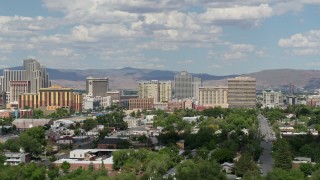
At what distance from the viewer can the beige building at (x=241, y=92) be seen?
9625 centimetres

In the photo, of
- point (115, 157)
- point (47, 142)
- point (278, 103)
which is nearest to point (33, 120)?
point (47, 142)

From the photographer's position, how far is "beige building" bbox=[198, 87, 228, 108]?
99875 mm

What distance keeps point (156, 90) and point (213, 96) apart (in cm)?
1949

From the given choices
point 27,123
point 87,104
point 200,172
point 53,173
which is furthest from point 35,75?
point 200,172

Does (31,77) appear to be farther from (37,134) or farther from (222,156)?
(222,156)

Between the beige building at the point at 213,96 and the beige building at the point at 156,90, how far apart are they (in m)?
15.7

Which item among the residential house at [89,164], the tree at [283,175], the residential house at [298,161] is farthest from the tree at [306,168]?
the residential house at [89,164]

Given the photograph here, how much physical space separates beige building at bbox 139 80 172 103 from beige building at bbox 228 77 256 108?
21.5 m

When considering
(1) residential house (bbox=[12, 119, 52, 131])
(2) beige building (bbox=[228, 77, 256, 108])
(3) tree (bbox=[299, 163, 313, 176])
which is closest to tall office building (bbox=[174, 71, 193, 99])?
(2) beige building (bbox=[228, 77, 256, 108])

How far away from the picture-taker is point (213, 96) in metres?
101

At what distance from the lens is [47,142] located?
47625 millimetres

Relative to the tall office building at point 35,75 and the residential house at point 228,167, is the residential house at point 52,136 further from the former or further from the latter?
the tall office building at point 35,75

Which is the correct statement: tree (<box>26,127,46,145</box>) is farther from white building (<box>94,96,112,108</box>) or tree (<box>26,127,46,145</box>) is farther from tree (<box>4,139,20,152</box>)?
white building (<box>94,96,112,108</box>)

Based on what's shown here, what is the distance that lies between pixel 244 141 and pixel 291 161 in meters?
10.3
